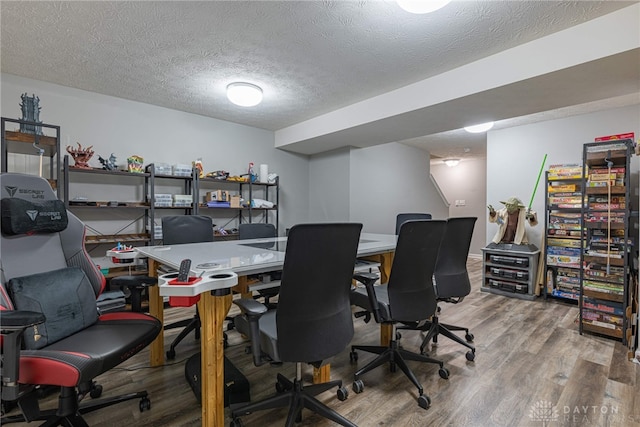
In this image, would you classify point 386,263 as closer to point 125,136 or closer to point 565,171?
point 565,171

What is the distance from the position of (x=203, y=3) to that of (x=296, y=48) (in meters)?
0.75

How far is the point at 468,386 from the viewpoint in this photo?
1916 mm

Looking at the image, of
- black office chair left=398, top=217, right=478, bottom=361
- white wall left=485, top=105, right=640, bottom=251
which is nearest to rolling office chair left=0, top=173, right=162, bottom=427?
black office chair left=398, top=217, right=478, bottom=361

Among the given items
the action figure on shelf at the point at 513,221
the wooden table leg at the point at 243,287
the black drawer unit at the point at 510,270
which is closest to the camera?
the wooden table leg at the point at 243,287

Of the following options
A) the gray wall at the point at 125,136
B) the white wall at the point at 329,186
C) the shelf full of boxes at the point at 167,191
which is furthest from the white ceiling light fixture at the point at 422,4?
the gray wall at the point at 125,136

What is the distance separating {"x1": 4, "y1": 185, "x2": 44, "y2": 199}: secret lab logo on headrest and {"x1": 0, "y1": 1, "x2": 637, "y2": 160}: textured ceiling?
1268 mm

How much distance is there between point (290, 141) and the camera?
4.57 meters

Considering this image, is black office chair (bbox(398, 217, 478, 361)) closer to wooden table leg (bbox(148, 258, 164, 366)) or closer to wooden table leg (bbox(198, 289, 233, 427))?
wooden table leg (bbox(198, 289, 233, 427))

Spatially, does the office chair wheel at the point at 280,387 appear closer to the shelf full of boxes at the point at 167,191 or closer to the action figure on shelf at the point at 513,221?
the shelf full of boxes at the point at 167,191

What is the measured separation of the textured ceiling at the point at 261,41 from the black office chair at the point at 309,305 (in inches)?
61.5

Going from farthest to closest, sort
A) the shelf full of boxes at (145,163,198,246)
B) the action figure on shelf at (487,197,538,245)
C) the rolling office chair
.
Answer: the action figure on shelf at (487,197,538,245) < the shelf full of boxes at (145,163,198,246) < the rolling office chair

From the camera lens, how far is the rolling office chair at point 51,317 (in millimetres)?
1165

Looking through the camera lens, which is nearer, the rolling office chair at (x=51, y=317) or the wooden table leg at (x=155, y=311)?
the rolling office chair at (x=51, y=317)

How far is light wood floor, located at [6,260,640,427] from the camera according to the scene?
5.32ft
